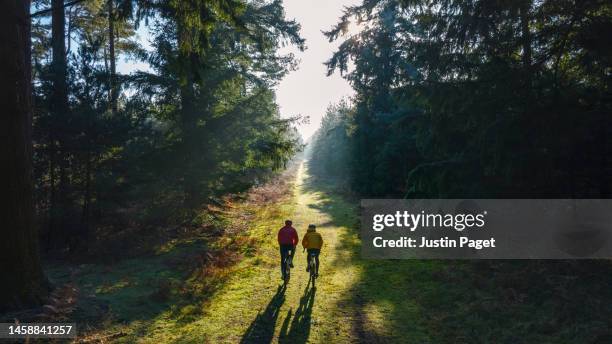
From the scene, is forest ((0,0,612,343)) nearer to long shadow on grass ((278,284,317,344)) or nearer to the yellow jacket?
long shadow on grass ((278,284,317,344))

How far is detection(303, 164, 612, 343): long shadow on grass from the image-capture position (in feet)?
25.6

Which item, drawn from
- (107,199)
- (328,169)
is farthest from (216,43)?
(328,169)

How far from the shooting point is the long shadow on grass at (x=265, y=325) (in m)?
7.82

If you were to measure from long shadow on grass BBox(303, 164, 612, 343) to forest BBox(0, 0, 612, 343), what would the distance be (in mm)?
51

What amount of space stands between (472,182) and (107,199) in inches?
512

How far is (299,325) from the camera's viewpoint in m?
8.46

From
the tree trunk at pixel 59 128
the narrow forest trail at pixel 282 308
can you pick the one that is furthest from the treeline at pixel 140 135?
the narrow forest trail at pixel 282 308

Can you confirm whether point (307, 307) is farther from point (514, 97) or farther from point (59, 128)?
point (59, 128)

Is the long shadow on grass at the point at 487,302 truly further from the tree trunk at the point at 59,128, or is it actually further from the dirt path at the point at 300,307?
the tree trunk at the point at 59,128

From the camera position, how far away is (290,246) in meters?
11.5

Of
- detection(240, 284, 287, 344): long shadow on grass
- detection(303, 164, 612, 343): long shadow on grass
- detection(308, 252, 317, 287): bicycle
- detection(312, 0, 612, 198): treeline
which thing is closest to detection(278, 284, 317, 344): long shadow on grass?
detection(240, 284, 287, 344): long shadow on grass

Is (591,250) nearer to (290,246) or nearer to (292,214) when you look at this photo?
(290,246)

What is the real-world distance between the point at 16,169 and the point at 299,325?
6748mm

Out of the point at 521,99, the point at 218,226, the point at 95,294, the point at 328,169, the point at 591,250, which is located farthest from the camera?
the point at 328,169
